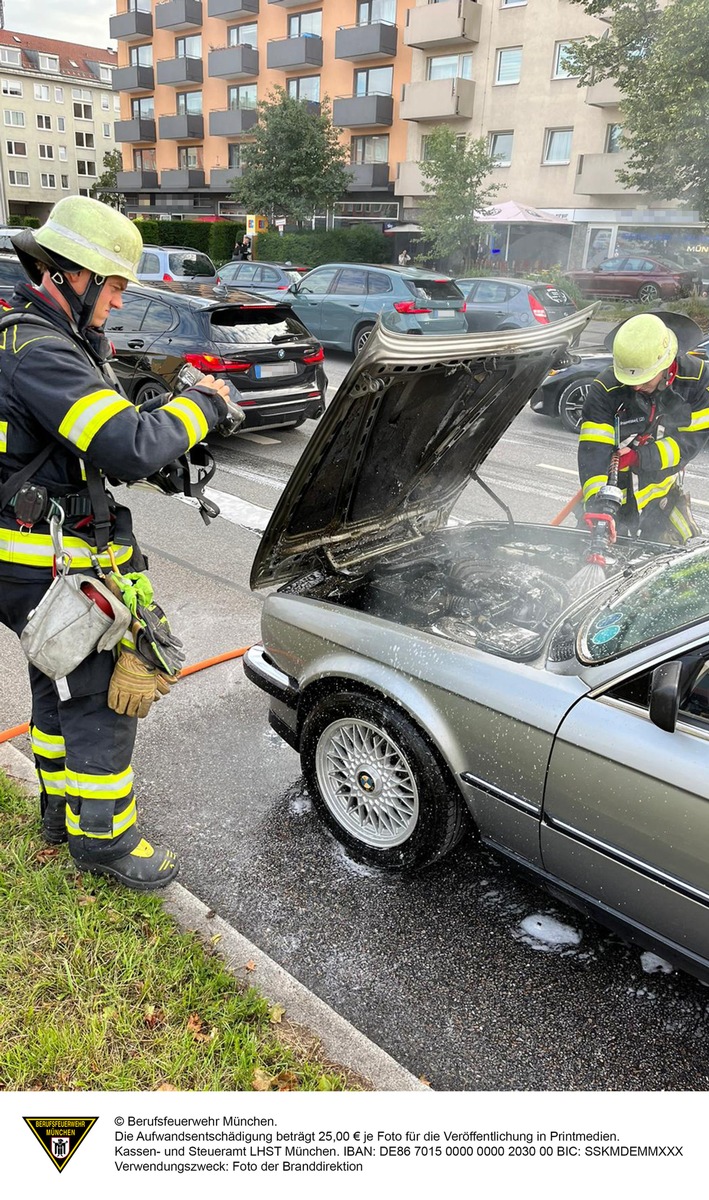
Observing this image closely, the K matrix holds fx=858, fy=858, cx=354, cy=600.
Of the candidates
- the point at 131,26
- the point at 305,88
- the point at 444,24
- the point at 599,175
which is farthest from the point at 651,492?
the point at 131,26

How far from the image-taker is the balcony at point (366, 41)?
31125mm

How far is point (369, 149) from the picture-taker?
3356 centimetres

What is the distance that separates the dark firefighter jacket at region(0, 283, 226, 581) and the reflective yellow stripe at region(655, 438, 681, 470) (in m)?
2.26

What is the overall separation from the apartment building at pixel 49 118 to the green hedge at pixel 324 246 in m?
39.7

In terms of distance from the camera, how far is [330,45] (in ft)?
110

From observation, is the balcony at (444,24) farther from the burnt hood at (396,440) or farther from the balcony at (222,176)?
the burnt hood at (396,440)

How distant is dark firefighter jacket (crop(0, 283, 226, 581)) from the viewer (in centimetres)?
231

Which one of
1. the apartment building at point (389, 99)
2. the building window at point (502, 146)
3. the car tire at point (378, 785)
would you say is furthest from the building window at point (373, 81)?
the car tire at point (378, 785)

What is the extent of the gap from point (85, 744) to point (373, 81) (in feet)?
120

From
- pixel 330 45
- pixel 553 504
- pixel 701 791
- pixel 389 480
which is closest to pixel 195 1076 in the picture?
pixel 701 791

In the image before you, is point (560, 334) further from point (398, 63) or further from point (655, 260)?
point (398, 63)

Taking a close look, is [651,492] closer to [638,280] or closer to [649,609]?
[649,609]
